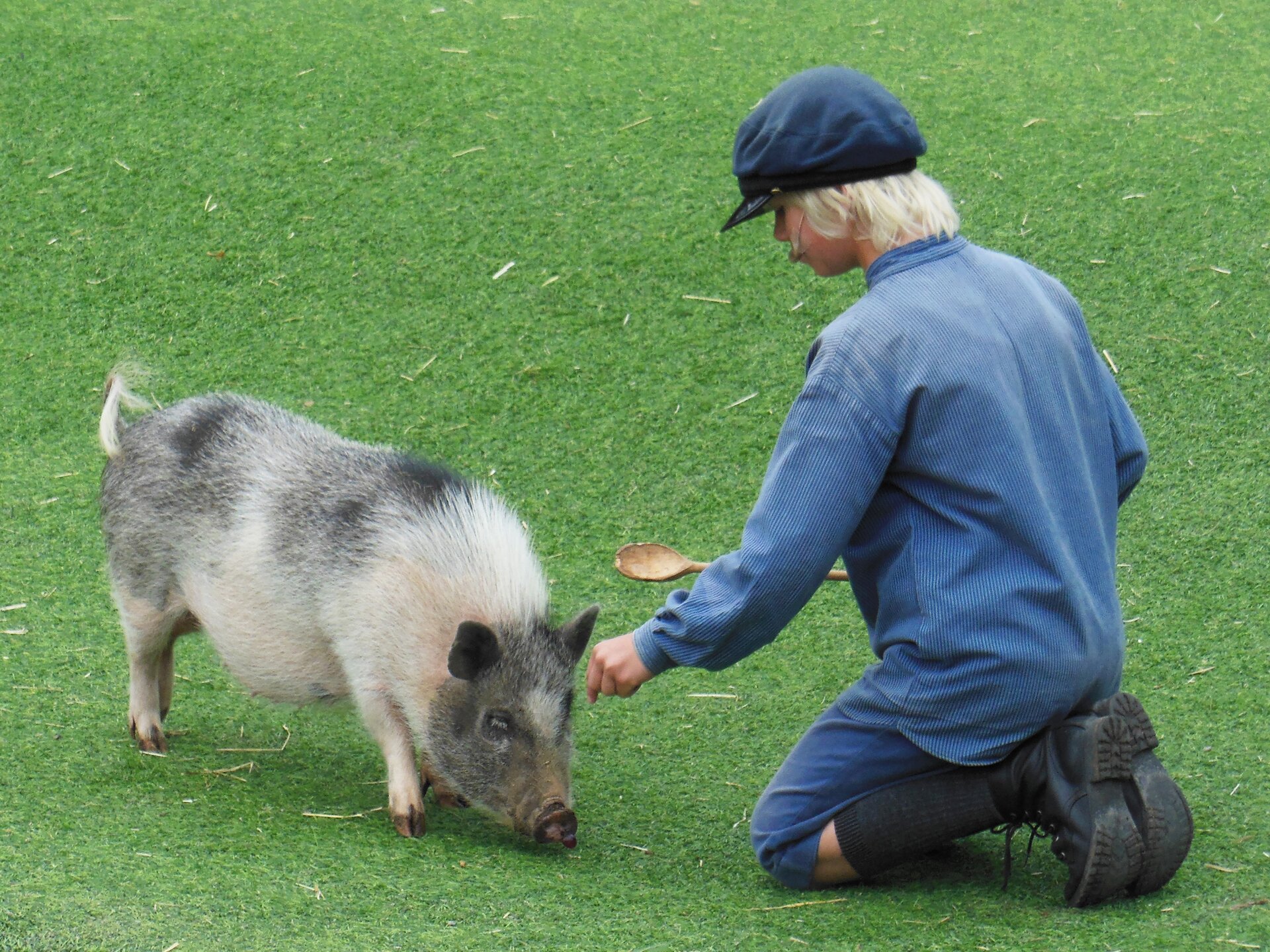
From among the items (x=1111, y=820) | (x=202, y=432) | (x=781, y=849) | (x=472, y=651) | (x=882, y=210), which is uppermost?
(x=882, y=210)

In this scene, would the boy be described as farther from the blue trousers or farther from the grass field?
the grass field

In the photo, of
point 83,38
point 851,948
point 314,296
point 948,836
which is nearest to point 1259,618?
point 948,836

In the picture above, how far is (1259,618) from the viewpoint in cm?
558

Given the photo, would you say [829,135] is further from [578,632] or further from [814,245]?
[578,632]

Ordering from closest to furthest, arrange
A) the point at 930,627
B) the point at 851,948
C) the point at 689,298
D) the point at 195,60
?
the point at 851,948 → the point at 930,627 → the point at 689,298 → the point at 195,60

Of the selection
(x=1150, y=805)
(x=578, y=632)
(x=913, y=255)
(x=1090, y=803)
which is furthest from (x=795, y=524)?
(x=578, y=632)

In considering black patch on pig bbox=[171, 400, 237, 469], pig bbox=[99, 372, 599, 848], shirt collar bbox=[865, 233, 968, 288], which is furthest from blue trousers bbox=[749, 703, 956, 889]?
black patch on pig bbox=[171, 400, 237, 469]

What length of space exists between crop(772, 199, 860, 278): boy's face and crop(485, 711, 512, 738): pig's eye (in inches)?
65.5

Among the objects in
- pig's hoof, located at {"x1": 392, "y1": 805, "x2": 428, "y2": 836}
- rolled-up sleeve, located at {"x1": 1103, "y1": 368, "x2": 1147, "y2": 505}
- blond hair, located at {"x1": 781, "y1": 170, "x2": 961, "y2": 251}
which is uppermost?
blond hair, located at {"x1": 781, "y1": 170, "x2": 961, "y2": 251}

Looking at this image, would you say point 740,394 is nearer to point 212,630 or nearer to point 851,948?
point 212,630

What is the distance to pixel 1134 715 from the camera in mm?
3502

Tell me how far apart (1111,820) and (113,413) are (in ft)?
12.6

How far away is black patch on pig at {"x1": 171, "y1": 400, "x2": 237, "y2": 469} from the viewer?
5.12 m

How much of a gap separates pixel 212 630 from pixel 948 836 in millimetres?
2658
